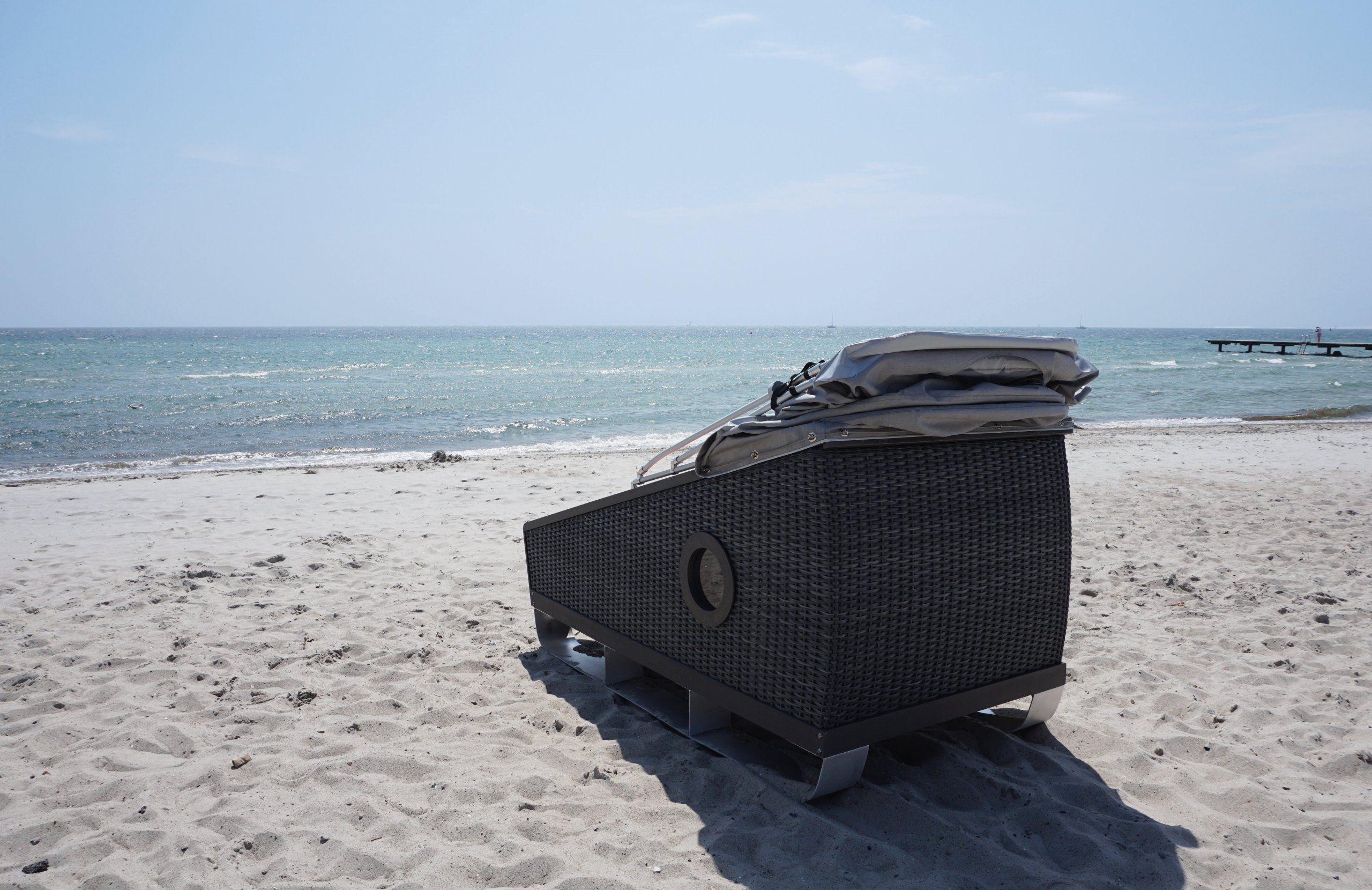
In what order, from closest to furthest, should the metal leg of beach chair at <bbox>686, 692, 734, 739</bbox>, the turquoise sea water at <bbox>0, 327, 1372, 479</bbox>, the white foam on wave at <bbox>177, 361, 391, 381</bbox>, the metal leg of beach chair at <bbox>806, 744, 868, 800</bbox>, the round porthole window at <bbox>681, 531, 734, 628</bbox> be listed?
1. the metal leg of beach chair at <bbox>806, 744, 868, 800</bbox>
2. the round porthole window at <bbox>681, 531, 734, 628</bbox>
3. the metal leg of beach chair at <bbox>686, 692, 734, 739</bbox>
4. the turquoise sea water at <bbox>0, 327, 1372, 479</bbox>
5. the white foam on wave at <bbox>177, 361, 391, 381</bbox>

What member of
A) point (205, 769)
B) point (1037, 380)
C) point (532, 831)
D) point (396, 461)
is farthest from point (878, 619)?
point (396, 461)

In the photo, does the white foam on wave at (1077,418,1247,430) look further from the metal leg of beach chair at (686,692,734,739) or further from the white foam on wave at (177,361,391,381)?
the white foam on wave at (177,361,391,381)

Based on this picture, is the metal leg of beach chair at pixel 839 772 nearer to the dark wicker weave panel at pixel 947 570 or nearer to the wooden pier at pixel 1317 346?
the dark wicker weave panel at pixel 947 570

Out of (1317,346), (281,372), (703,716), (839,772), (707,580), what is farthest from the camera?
(1317,346)

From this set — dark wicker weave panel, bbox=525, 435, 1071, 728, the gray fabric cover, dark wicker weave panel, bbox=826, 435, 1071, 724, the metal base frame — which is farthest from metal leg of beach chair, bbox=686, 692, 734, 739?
the gray fabric cover

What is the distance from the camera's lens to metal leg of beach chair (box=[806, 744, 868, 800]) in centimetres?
212

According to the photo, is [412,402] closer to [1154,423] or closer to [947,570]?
[1154,423]

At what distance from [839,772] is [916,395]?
102cm

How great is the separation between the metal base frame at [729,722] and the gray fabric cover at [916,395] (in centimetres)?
80

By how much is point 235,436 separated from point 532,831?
45.9ft

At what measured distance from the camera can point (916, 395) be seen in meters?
1.99

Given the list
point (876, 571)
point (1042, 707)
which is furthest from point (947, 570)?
point (1042, 707)

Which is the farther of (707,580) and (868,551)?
(707,580)

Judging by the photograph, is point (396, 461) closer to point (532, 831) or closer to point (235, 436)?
point (235, 436)
